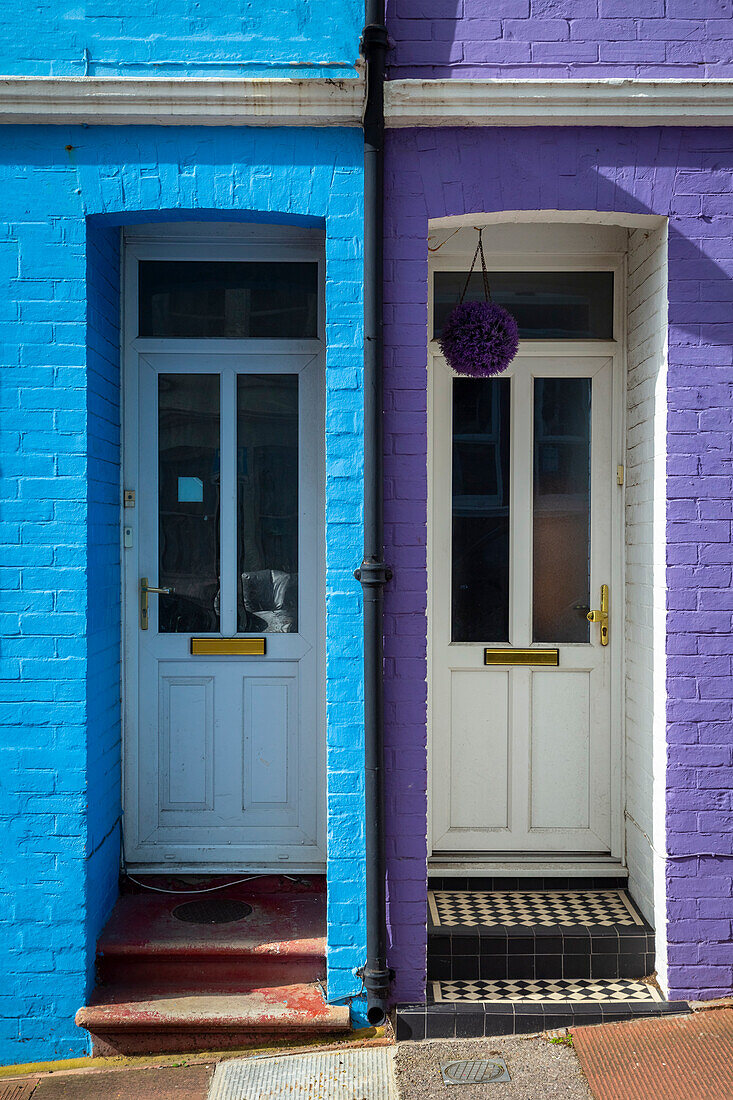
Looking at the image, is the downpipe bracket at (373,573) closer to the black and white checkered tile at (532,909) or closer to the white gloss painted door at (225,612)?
the white gloss painted door at (225,612)

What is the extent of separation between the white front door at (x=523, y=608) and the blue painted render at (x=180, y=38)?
151 cm

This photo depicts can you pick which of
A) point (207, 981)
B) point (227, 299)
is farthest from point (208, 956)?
point (227, 299)

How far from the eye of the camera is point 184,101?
349cm

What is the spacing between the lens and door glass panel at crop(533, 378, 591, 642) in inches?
173

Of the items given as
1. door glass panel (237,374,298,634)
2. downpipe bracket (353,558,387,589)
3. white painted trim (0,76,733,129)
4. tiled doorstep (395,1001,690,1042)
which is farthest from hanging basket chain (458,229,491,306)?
tiled doorstep (395,1001,690,1042)

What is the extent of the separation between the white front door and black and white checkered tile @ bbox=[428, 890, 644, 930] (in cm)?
21

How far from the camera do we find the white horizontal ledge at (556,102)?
3.48 m

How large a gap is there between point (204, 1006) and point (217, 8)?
4.11 meters

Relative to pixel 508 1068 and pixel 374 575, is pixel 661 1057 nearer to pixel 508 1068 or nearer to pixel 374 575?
pixel 508 1068

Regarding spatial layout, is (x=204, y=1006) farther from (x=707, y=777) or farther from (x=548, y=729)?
(x=707, y=777)

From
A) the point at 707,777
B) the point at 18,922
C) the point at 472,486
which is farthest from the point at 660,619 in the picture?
the point at 18,922

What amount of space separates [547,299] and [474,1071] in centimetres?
345

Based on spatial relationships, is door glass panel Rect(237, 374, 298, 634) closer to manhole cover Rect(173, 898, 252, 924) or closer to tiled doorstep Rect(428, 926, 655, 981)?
manhole cover Rect(173, 898, 252, 924)

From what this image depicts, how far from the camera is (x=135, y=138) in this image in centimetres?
357
